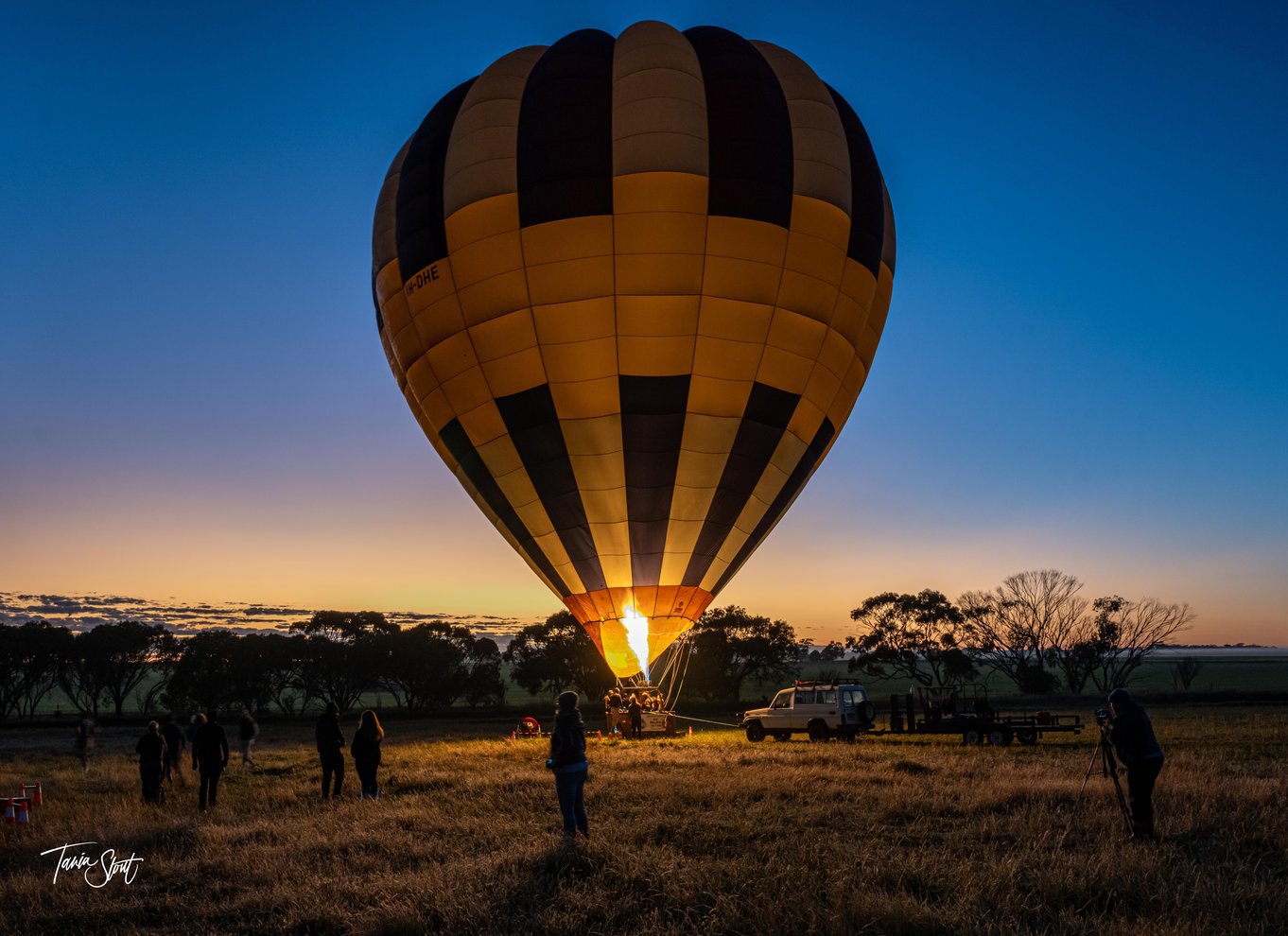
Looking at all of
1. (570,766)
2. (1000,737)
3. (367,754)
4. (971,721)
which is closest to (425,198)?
(367,754)

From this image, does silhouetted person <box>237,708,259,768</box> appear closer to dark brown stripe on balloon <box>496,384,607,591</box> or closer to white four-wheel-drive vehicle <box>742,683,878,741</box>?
dark brown stripe on balloon <box>496,384,607,591</box>

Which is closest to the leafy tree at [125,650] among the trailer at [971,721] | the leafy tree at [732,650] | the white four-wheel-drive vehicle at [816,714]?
the leafy tree at [732,650]

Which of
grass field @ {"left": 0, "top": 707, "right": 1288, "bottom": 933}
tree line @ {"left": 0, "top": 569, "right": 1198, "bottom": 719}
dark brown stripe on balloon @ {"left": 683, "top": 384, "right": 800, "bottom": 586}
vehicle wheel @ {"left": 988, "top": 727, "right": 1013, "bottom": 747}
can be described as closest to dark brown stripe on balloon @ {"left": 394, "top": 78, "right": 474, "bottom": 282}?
dark brown stripe on balloon @ {"left": 683, "top": 384, "right": 800, "bottom": 586}

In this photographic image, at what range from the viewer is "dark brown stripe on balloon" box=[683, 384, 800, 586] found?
18.8m

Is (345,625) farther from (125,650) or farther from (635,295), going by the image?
(635,295)

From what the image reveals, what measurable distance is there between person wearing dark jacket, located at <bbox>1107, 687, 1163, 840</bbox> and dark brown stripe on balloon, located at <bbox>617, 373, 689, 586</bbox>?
10629 millimetres

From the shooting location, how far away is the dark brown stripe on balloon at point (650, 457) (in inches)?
712

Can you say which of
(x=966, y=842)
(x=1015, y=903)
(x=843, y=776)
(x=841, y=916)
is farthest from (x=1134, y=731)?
(x=843, y=776)

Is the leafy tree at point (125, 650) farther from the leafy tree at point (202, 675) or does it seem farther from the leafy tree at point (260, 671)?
the leafy tree at point (260, 671)

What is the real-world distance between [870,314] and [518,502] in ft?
29.8

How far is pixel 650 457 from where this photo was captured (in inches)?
725

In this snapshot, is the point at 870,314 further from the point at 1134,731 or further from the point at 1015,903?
the point at 1015,903

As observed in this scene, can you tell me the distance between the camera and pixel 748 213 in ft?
58.6

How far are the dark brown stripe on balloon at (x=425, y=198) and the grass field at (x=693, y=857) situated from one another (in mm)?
10578
